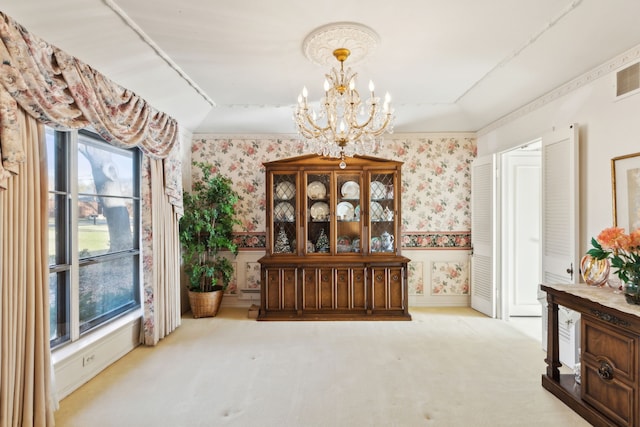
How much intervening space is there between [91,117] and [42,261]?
101 centimetres

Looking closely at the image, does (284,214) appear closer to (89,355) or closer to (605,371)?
(89,355)

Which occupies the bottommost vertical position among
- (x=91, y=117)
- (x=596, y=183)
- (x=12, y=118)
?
(x=596, y=183)

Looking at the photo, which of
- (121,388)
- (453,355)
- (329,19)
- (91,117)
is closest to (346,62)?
(329,19)

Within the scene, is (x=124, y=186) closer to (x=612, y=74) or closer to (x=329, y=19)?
(x=329, y=19)

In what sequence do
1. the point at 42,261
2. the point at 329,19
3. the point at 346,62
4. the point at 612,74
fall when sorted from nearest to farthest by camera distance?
the point at 42,261 < the point at 329,19 < the point at 612,74 < the point at 346,62

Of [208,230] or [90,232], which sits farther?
[208,230]

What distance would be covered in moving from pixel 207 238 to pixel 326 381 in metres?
2.62

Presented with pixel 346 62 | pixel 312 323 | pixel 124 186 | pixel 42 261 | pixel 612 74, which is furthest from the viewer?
pixel 312 323

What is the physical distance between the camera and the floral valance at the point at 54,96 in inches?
72.4

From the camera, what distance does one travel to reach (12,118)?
6.09 ft

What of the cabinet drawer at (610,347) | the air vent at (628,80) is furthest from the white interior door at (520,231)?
the cabinet drawer at (610,347)

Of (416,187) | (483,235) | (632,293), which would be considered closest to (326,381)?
(632,293)

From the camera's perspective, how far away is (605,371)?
6.93 ft

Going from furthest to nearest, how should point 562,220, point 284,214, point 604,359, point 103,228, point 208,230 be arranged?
point 284,214 < point 208,230 < point 103,228 < point 562,220 < point 604,359
